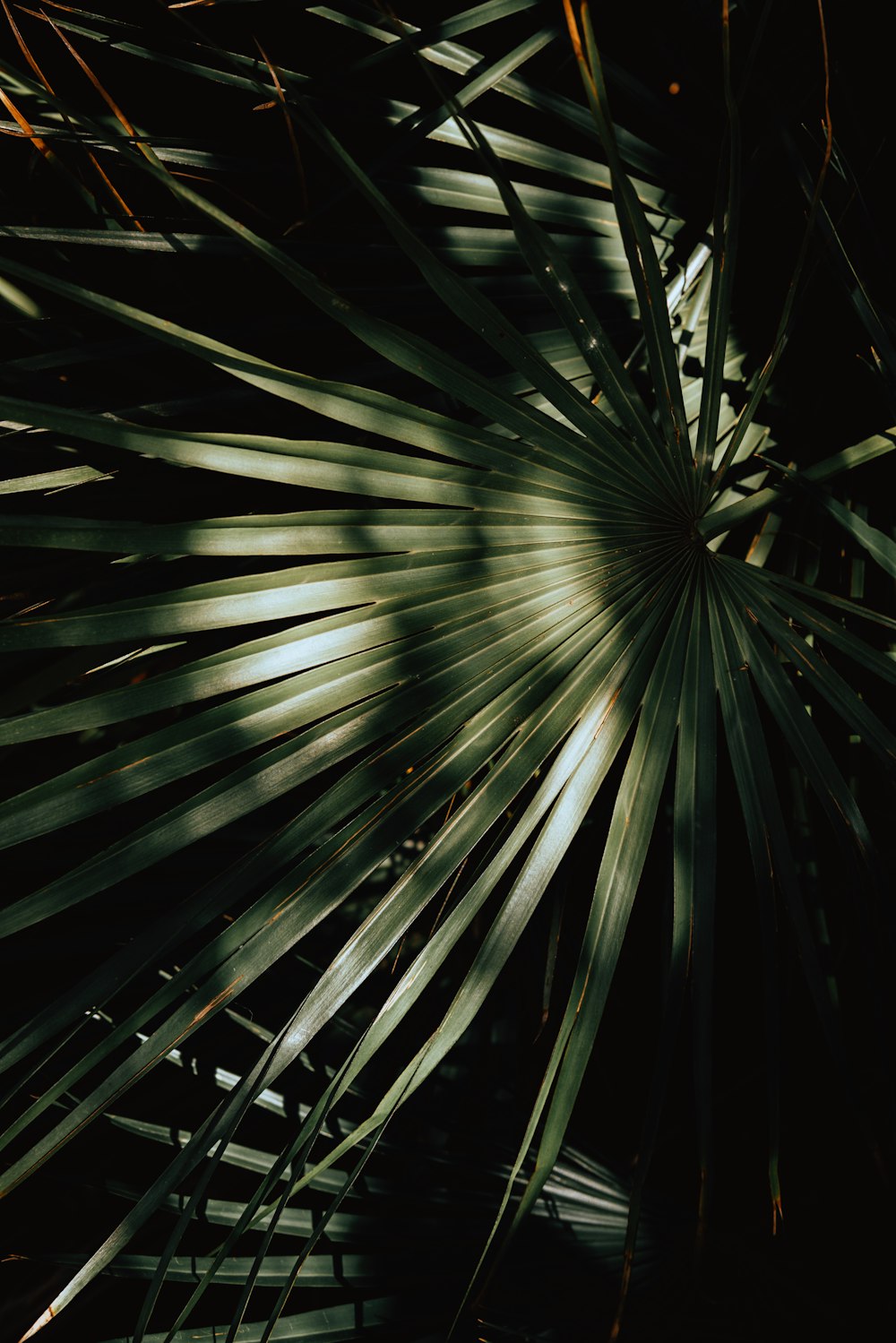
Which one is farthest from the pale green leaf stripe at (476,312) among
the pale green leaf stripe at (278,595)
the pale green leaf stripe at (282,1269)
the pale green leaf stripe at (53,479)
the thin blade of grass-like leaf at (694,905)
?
the pale green leaf stripe at (282,1269)

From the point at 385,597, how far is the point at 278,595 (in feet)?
0.31

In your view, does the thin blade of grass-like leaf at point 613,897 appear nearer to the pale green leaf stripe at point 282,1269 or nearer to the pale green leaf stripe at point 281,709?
the pale green leaf stripe at point 281,709

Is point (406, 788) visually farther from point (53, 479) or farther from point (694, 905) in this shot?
point (53, 479)

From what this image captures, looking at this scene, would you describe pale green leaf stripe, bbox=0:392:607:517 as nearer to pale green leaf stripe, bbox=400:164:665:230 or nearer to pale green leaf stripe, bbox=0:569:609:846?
pale green leaf stripe, bbox=0:569:609:846

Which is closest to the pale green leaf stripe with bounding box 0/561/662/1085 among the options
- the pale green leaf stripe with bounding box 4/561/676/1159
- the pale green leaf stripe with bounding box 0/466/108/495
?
the pale green leaf stripe with bounding box 4/561/676/1159

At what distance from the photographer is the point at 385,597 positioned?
2.30ft

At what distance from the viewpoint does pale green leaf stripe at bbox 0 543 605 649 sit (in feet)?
1.98

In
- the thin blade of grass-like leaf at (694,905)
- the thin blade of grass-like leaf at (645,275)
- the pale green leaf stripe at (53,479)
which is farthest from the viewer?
the pale green leaf stripe at (53,479)

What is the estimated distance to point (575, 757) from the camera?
729mm

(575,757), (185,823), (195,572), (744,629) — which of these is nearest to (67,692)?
(195,572)

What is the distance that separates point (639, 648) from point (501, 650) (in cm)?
13

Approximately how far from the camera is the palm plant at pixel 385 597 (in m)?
0.63

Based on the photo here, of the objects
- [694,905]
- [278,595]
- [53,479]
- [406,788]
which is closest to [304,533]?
→ [278,595]

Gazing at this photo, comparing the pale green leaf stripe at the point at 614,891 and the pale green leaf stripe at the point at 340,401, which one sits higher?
the pale green leaf stripe at the point at 340,401
